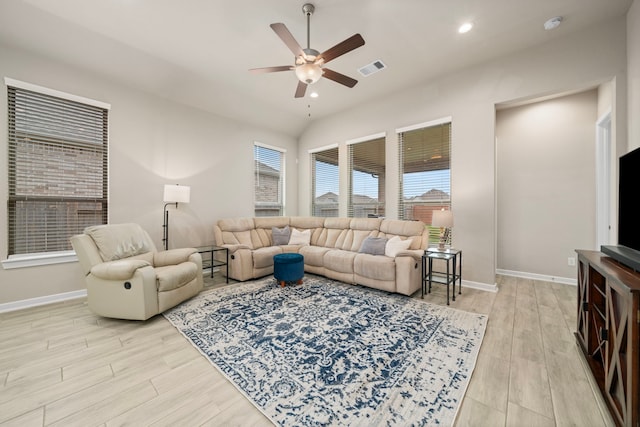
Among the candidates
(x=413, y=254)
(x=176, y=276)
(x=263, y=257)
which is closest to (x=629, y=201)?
(x=413, y=254)

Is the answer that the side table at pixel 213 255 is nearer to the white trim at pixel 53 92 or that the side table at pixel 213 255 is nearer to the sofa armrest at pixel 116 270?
the sofa armrest at pixel 116 270

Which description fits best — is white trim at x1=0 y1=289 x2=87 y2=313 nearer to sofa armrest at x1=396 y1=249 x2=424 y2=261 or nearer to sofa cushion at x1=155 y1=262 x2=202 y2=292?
sofa cushion at x1=155 y1=262 x2=202 y2=292

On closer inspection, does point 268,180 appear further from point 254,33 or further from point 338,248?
point 254,33

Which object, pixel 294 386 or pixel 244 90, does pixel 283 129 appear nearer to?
pixel 244 90

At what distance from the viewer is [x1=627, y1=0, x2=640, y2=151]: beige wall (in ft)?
7.91

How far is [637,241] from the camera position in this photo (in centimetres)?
173

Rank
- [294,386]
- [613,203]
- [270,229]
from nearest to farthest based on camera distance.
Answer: [294,386]
[613,203]
[270,229]

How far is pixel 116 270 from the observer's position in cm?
255

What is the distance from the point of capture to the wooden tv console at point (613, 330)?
1.17 m

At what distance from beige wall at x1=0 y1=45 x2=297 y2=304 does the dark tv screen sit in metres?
5.18

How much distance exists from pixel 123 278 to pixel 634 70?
565 cm

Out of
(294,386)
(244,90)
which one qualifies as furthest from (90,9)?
(294,386)

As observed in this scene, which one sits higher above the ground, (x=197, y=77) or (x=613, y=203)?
(x=197, y=77)

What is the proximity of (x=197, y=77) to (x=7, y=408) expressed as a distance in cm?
413
